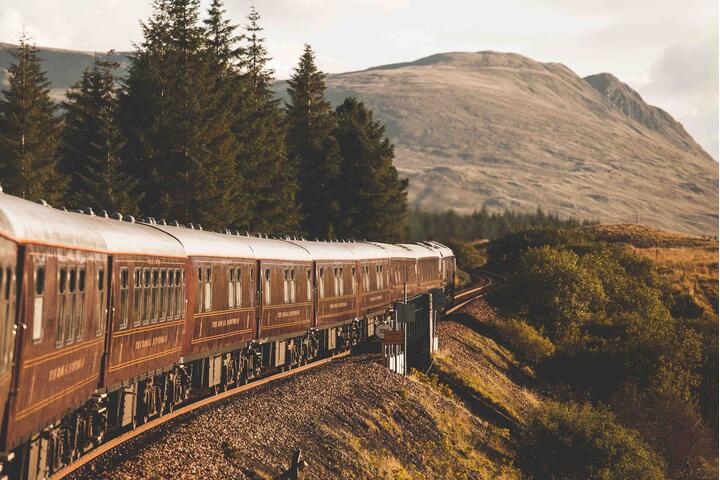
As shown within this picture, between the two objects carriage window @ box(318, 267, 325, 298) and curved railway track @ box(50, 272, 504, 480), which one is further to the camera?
carriage window @ box(318, 267, 325, 298)

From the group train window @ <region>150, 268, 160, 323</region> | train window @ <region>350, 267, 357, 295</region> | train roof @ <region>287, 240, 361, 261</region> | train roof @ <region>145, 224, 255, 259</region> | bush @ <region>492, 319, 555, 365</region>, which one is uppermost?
train roof @ <region>145, 224, 255, 259</region>

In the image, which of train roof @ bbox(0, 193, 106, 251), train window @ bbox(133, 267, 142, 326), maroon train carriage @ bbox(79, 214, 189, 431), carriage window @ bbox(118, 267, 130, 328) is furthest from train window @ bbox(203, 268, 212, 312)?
train roof @ bbox(0, 193, 106, 251)

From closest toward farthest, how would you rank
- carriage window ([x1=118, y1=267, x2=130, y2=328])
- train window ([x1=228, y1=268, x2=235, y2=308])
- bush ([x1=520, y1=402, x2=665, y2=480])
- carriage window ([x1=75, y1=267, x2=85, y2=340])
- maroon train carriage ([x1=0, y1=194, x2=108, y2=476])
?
maroon train carriage ([x1=0, y1=194, x2=108, y2=476]) < carriage window ([x1=75, y1=267, x2=85, y2=340]) < carriage window ([x1=118, y1=267, x2=130, y2=328]) < train window ([x1=228, y1=268, x2=235, y2=308]) < bush ([x1=520, y1=402, x2=665, y2=480])

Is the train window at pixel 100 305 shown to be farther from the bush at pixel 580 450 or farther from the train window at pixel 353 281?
the train window at pixel 353 281

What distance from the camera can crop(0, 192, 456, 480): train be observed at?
1143 centimetres

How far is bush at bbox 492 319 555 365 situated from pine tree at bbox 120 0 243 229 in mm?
18865

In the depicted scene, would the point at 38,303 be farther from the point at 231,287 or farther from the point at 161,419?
the point at 231,287

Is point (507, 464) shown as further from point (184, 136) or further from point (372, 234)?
point (372, 234)

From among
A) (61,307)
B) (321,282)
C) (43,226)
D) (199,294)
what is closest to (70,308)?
(61,307)

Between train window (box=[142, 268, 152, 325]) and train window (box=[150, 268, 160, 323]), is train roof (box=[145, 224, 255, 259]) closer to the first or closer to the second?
train window (box=[150, 268, 160, 323])

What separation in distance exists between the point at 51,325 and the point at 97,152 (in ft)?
172

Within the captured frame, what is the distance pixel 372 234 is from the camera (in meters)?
96.9

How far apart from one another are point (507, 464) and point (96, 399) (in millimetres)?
19394

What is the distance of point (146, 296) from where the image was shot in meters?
18.4
